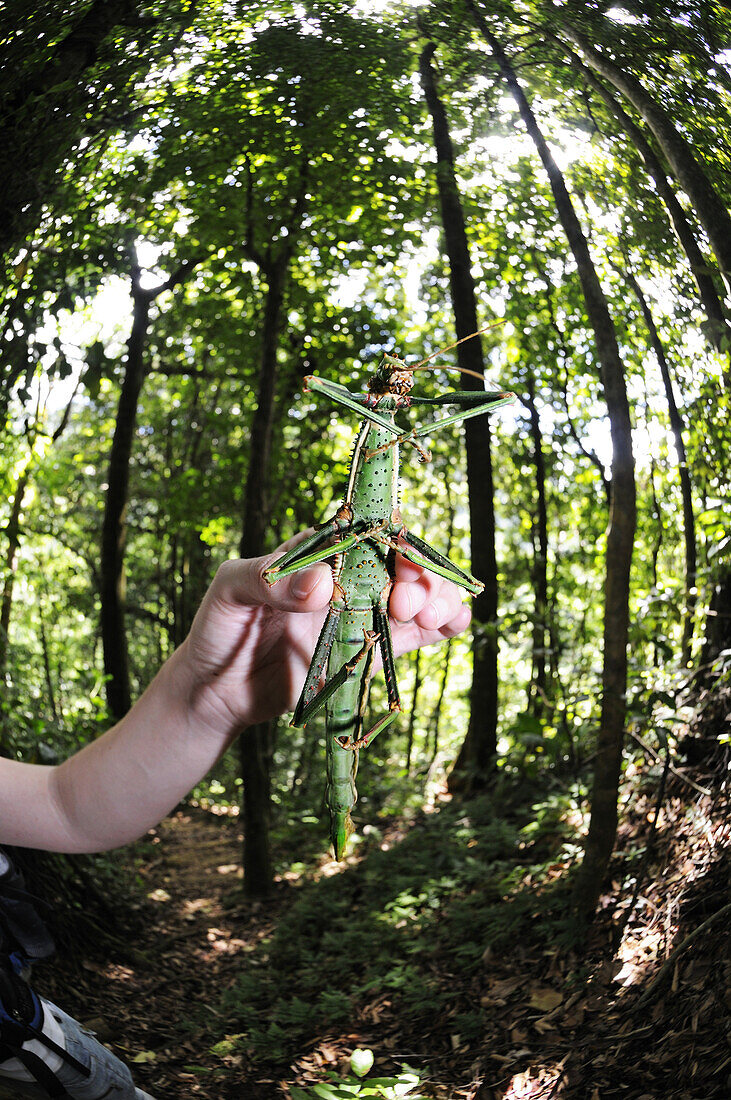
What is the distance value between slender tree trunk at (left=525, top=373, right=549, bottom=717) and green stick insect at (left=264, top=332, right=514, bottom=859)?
139 centimetres

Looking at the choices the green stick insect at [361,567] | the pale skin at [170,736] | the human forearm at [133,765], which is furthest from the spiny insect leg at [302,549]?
the human forearm at [133,765]

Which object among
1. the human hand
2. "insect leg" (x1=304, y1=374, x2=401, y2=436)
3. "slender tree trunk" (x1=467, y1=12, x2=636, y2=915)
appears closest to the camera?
"insect leg" (x1=304, y1=374, x2=401, y2=436)

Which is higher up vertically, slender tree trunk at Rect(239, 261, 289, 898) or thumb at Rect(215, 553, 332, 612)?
thumb at Rect(215, 553, 332, 612)

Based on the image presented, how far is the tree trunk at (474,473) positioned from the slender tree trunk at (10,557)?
1268 millimetres

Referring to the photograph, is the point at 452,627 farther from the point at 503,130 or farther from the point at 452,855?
the point at 452,855

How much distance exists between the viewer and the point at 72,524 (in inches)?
150

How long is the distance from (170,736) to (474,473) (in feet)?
3.66

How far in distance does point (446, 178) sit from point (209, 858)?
2.68m

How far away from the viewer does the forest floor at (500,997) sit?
32.9 inches

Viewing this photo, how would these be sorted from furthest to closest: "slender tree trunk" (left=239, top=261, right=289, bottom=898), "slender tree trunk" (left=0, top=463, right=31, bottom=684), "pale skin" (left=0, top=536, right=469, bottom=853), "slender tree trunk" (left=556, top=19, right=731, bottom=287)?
"slender tree trunk" (left=239, top=261, right=289, bottom=898) < "slender tree trunk" (left=0, top=463, right=31, bottom=684) < "pale skin" (left=0, top=536, right=469, bottom=853) < "slender tree trunk" (left=556, top=19, right=731, bottom=287)

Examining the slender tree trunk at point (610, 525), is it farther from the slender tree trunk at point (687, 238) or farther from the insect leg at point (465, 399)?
the insect leg at point (465, 399)

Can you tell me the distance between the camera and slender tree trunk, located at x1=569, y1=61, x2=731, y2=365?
1.16 meters

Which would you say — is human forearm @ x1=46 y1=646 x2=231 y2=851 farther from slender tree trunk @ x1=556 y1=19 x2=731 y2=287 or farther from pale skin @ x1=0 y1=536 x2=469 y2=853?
slender tree trunk @ x1=556 y1=19 x2=731 y2=287

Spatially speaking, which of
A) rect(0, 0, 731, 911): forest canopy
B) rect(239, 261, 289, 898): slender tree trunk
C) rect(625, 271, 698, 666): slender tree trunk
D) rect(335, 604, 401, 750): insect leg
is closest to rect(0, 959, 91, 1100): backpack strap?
rect(335, 604, 401, 750): insect leg
